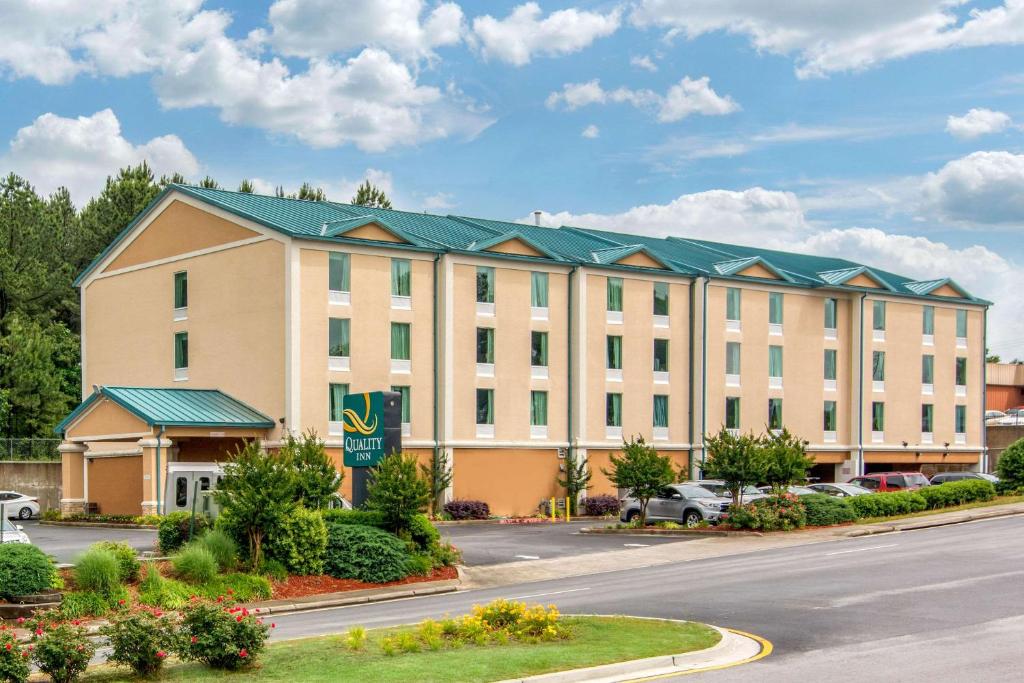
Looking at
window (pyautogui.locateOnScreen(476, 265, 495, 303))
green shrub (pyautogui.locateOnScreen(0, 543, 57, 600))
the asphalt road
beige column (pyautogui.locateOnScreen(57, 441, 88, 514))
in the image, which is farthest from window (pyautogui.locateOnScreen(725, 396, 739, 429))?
green shrub (pyautogui.locateOnScreen(0, 543, 57, 600))

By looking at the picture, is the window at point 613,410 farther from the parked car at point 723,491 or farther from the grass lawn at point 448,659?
the grass lawn at point 448,659

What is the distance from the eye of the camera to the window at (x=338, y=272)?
5097cm

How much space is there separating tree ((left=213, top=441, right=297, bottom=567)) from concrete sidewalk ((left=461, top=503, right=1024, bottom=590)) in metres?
4.84

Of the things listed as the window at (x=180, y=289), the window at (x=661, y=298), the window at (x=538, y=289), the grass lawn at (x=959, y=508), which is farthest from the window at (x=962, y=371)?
the window at (x=180, y=289)

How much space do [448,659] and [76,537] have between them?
1126 inches

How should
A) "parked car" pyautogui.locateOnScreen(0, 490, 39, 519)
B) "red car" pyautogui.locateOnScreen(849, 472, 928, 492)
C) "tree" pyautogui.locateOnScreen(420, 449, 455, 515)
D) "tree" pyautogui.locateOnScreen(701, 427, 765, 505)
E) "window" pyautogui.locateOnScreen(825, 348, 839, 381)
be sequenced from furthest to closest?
1. "window" pyautogui.locateOnScreen(825, 348, 839, 381)
2. "parked car" pyautogui.locateOnScreen(0, 490, 39, 519)
3. "tree" pyautogui.locateOnScreen(420, 449, 455, 515)
4. "red car" pyautogui.locateOnScreen(849, 472, 928, 492)
5. "tree" pyautogui.locateOnScreen(701, 427, 765, 505)

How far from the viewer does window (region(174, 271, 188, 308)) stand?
185 feet

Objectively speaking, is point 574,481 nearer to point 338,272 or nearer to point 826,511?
point 338,272

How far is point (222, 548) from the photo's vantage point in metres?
27.9

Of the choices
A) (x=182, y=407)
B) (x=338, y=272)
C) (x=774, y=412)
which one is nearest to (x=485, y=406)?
(x=338, y=272)

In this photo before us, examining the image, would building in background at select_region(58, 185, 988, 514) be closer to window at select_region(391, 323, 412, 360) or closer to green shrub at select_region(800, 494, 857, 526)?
window at select_region(391, 323, 412, 360)

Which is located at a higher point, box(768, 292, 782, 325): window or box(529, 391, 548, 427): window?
box(768, 292, 782, 325): window

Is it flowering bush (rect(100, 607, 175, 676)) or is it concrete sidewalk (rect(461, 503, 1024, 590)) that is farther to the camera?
concrete sidewalk (rect(461, 503, 1024, 590))

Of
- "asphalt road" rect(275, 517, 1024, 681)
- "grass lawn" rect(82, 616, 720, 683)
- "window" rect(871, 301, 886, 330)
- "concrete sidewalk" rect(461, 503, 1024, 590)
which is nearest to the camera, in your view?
"grass lawn" rect(82, 616, 720, 683)
